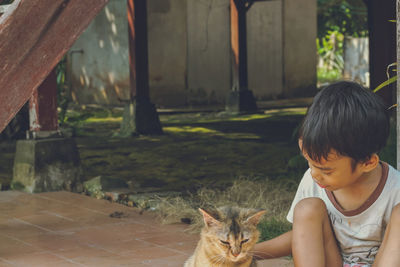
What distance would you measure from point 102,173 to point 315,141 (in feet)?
17.9

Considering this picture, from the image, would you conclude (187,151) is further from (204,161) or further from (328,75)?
(328,75)

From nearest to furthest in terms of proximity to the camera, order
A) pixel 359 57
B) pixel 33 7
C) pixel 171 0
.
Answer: pixel 33 7
pixel 171 0
pixel 359 57

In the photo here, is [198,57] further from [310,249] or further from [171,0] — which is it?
[310,249]

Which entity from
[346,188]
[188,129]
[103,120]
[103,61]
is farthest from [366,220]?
[103,61]

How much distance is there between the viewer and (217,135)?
11.4m

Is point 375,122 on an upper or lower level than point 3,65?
lower

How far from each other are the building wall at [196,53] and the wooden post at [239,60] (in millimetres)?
1889

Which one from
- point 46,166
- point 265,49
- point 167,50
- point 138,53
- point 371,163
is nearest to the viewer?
point 371,163

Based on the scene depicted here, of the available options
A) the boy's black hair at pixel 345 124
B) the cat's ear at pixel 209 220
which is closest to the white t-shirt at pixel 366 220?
the boy's black hair at pixel 345 124

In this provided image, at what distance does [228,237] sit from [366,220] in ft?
1.90

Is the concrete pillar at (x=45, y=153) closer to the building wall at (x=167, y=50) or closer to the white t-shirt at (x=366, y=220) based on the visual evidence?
the white t-shirt at (x=366, y=220)

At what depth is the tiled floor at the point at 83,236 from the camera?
462 cm

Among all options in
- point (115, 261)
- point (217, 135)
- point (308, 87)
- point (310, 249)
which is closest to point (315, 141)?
point (310, 249)

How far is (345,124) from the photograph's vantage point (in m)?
2.85
